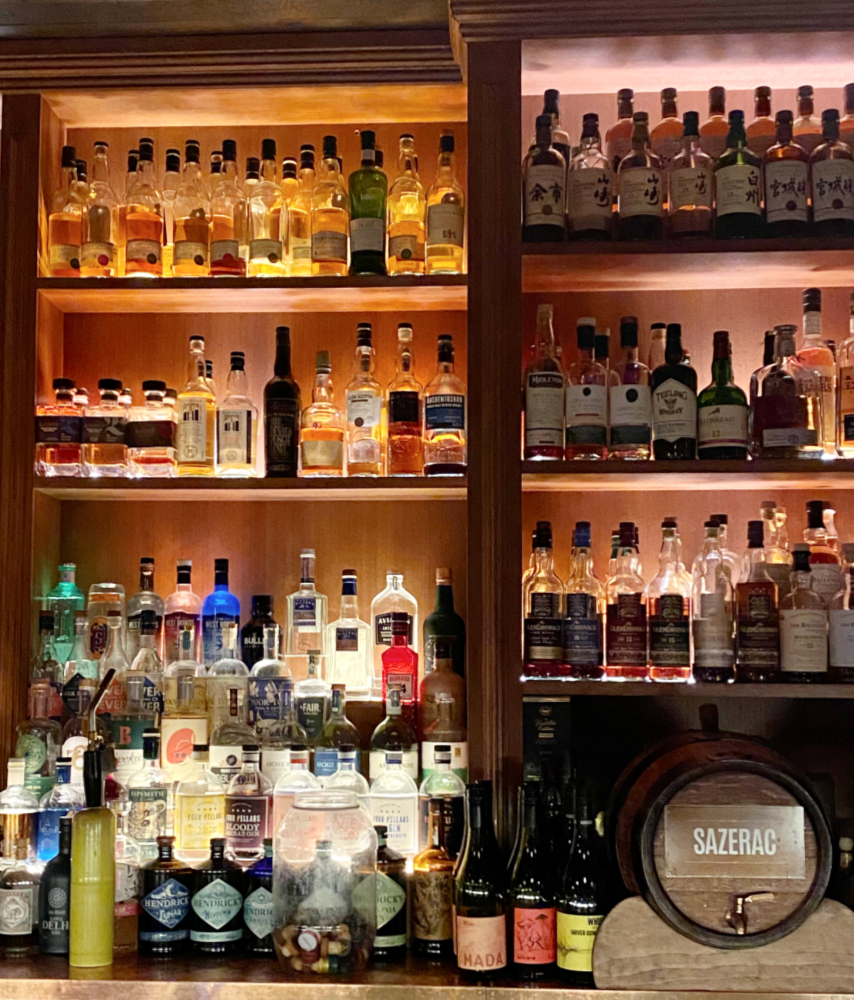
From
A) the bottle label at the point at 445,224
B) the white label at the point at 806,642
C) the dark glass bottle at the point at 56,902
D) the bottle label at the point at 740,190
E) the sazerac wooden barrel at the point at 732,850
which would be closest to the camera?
the sazerac wooden barrel at the point at 732,850

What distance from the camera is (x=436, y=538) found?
2.50 metres

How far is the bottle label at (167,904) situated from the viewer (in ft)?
6.59

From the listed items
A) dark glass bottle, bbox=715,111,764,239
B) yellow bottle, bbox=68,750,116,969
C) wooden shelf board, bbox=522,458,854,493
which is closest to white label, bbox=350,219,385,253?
wooden shelf board, bbox=522,458,854,493

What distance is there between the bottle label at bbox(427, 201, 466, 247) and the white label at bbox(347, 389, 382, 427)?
32 cm

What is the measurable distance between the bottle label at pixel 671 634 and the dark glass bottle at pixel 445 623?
386 millimetres

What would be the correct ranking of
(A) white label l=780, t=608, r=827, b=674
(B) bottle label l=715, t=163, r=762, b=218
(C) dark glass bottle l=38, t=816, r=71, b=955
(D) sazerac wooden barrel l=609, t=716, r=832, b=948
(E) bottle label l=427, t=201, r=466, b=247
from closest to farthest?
(D) sazerac wooden barrel l=609, t=716, r=832, b=948 → (C) dark glass bottle l=38, t=816, r=71, b=955 → (A) white label l=780, t=608, r=827, b=674 → (B) bottle label l=715, t=163, r=762, b=218 → (E) bottle label l=427, t=201, r=466, b=247

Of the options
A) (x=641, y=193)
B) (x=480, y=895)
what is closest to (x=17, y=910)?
(x=480, y=895)

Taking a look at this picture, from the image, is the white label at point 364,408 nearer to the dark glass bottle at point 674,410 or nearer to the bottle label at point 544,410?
the bottle label at point 544,410

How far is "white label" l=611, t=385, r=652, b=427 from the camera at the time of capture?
7.17 feet

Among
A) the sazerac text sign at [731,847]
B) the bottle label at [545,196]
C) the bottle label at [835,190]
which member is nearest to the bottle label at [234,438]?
the bottle label at [545,196]

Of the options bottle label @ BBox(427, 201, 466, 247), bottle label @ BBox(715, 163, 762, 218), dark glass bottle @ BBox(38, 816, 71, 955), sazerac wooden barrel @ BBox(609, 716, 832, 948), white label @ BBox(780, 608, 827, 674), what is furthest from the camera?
bottle label @ BBox(427, 201, 466, 247)

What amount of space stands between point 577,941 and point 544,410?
923 mm

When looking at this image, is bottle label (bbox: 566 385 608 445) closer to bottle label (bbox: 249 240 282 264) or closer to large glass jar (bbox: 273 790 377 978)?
bottle label (bbox: 249 240 282 264)

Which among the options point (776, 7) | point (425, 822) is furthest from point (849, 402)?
point (425, 822)
